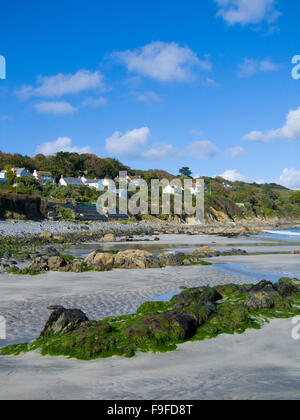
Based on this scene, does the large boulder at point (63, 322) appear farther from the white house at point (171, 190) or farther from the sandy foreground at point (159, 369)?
the white house at point (171, 190)

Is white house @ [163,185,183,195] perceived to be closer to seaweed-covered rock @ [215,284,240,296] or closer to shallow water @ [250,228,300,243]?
shallow water @ [250,228,300,243]

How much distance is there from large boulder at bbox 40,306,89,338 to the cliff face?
1565 inches

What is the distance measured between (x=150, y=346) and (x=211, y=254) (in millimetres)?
17389

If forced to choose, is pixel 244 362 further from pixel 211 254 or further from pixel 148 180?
pixel 148 180

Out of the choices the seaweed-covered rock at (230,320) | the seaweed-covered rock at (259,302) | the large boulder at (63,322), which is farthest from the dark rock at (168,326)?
the seaweed-covered rock at (259,302)

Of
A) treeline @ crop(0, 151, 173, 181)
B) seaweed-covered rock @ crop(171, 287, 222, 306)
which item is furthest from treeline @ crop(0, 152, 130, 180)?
seaweed-covered rock @ crop(171, 287, 222, 306)

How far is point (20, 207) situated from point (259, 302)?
42475mm

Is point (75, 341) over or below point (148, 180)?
below

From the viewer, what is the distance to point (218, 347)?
701 centimetres

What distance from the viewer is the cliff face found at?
1761 inches
